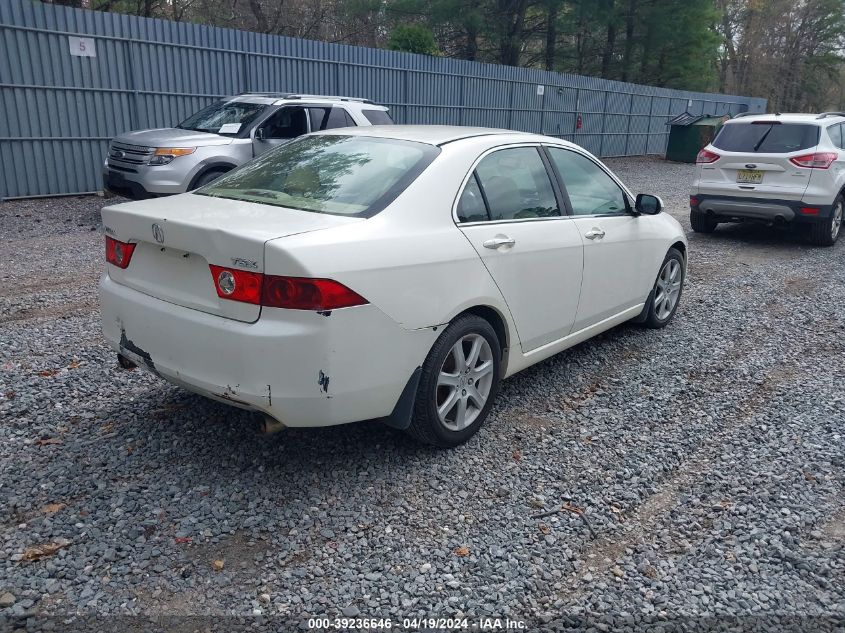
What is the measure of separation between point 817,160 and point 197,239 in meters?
8.99

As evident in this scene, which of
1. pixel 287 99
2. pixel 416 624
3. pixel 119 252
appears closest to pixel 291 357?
pixel 416 624

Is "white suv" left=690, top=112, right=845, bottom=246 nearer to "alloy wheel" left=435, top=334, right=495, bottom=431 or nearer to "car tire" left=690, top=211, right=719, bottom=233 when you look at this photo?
"car tire" left=690, top=211, right=719, bottom=233

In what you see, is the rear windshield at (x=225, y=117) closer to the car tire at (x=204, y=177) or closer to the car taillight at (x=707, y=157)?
the car tire at (x=204, y=177)

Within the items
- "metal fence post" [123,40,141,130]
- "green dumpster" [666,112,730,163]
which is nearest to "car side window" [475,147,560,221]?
"metal fence post" [123,40,141,130]

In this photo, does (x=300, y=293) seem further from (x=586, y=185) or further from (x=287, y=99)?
(x=287, y=99)

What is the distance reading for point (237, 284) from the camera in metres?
3.14

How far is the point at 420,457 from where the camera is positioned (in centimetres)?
384

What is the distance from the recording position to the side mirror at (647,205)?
→ 5387 millimetres

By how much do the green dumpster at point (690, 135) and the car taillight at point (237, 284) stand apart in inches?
993

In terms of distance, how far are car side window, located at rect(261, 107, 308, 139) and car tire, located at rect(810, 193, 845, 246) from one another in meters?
7.32

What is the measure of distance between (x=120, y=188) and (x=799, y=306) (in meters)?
8.49

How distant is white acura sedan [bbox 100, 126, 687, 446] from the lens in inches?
122

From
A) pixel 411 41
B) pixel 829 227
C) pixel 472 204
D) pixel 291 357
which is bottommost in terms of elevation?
pixel 829 227

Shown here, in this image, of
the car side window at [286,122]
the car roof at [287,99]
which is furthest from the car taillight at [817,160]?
the car side window at [286,122]
